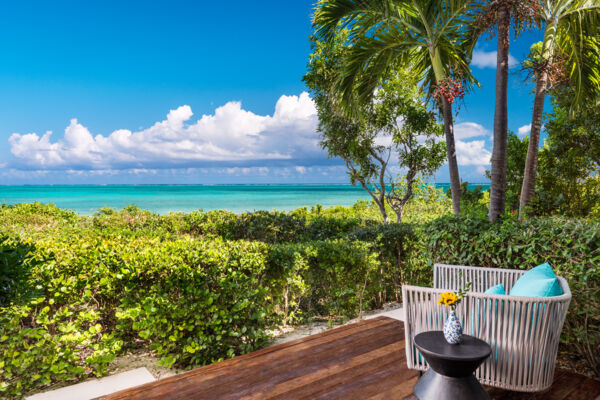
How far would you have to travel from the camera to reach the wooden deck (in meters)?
2.12

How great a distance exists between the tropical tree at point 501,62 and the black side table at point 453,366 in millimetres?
2695

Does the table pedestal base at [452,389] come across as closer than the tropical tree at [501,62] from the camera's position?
Yes

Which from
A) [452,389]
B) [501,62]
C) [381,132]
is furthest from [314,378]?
[381,132]

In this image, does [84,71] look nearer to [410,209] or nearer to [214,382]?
[410,209]

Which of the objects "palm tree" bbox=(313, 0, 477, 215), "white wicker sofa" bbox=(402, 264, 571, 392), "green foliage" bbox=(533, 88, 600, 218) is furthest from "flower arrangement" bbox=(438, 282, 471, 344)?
"green foliage" bbox=(533, 88, 600, 218)

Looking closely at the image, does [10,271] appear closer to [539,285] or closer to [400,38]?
[539,285]

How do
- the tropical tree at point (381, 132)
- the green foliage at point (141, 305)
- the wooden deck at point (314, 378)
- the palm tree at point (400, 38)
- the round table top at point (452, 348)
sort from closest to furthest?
the round table top at point (452, 348) < the wooden deck at point (314, 378) < the green foliage at point (141, 305) < the palm tree at point (400, 38) < the tropical tree at point (381, 132)

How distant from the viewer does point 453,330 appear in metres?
1.89

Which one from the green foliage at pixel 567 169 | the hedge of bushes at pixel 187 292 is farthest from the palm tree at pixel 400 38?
the green foliage at pixel 567 169

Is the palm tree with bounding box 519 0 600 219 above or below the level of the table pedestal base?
above

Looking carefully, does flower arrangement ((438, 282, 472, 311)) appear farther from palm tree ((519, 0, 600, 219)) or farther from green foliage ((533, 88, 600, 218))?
green foliage ((533, 88, 600, 218))

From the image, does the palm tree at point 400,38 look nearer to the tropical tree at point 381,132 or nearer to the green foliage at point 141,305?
the tropical tree at point 381,132

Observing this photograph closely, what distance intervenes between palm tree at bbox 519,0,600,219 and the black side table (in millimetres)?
3407

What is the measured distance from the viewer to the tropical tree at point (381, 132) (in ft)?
27.5
